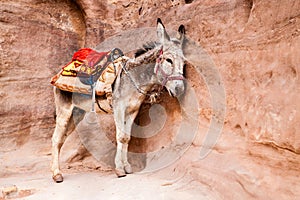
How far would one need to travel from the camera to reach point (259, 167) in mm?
2871

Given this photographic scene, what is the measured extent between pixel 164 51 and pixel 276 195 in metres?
2.28

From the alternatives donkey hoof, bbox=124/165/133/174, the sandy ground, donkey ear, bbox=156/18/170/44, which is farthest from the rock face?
donkey hoof, bbox=124/165/133/174

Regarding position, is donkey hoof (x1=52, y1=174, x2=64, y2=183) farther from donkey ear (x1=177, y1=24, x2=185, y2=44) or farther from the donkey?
donkey ear (x1=177, y1=24, x2=185, y2=44)

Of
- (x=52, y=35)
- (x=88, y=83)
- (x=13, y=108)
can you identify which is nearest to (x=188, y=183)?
(x=88, y=83)

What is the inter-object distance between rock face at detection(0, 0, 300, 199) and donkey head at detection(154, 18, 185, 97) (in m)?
0.54

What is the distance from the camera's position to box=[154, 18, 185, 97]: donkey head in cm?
370

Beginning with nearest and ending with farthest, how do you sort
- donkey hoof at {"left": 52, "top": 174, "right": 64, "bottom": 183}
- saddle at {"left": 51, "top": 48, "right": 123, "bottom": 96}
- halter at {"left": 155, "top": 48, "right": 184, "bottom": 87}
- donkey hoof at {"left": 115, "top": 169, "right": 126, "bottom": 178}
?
halter at {"left": 155, "top": 48, "right": 184, "bottom": 87} → donkey hoof at {"left": 115, "top": 169, "right": 126, "bottom": 178} → donkey hoof at {"left": 52, "top": 174, "right": 64, "bottom": 183} → saddle at {"left": 51, "top": 48, "right": 123, "bottom": 96}

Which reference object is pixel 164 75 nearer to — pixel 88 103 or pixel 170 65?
pixel 170 65

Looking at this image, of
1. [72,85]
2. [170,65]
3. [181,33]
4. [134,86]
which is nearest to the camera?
[170,65]

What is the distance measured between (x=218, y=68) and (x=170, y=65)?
68 cm

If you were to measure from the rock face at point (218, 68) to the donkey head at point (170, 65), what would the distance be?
0.54m

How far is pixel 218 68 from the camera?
3.88 meters

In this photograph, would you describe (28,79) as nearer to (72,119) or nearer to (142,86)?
(72,119)

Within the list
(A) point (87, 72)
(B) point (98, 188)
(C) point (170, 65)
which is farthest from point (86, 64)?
(B) point (98, 188)
